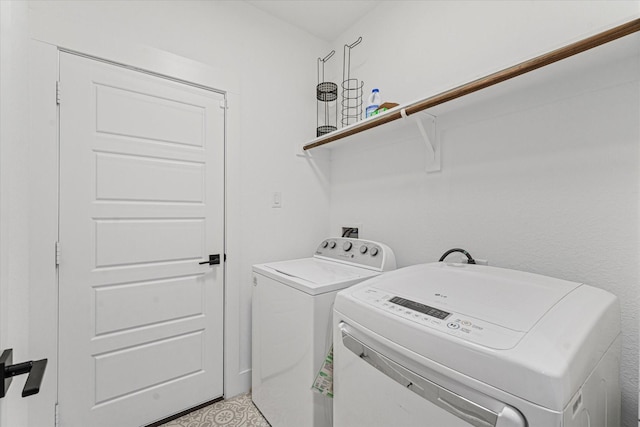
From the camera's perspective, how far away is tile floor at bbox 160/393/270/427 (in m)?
1.62

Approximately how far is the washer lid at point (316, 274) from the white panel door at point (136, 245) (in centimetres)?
49

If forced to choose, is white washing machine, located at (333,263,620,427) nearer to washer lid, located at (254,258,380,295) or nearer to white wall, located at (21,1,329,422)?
washer lid, located at (254,258,380,295)

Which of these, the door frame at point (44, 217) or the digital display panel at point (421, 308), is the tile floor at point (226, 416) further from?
the digital display panel at point (421, 308)

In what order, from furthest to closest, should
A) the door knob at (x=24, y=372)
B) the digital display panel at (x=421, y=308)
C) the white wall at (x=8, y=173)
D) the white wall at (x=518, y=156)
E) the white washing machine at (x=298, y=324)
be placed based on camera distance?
1. the white washing machine at (x=298, y=324)
2. the white wall at (x=518, y=156)
3. the digital display panel at (x=421, y=308)
4. the white wall at (x=8, y=173)
5. the door knob at (x=24, y=372)

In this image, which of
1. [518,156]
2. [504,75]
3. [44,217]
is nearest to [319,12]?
[504,75]

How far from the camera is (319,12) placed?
80.7 inches

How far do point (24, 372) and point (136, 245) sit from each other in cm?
108

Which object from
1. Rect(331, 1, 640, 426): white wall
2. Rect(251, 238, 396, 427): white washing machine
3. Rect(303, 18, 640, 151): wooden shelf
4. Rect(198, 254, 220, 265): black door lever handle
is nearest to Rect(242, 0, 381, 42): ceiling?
Rect(331, 1, 640, 426): white wall

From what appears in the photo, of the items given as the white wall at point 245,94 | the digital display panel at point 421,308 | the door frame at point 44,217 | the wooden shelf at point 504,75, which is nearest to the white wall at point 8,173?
the door frame at point 44,217

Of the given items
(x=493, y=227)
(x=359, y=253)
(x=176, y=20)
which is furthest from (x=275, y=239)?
(x=176, y=20)

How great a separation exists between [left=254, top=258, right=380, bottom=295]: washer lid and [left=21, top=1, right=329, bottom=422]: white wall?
36 centimetres

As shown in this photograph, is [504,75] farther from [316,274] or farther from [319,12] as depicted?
[319,12]

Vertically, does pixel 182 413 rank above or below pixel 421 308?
below

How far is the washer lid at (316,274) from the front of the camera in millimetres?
1300
